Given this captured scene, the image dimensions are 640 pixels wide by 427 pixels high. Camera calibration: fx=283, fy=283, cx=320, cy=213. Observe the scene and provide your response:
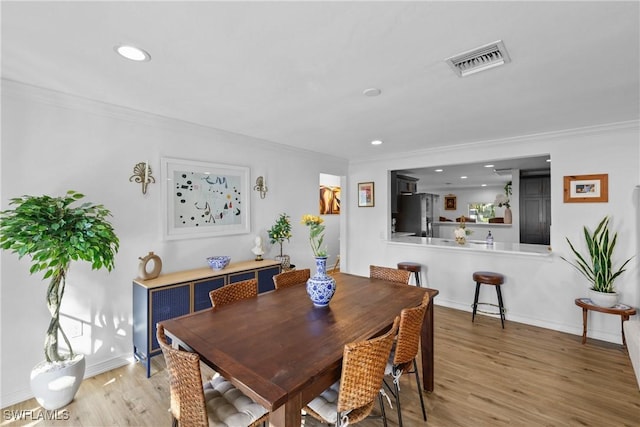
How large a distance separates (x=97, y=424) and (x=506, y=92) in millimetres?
3932

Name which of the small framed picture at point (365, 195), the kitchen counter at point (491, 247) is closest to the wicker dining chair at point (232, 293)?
the kitchen counter at point (491, 247)

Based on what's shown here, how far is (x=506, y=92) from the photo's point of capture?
229 centimetres

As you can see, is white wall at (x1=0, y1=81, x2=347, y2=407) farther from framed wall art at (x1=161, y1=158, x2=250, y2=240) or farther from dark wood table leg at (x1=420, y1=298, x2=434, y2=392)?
dark wood table leg at (x1=420, y1=298, x2=434, y2=392)

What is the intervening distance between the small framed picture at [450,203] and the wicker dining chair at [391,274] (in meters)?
9.31

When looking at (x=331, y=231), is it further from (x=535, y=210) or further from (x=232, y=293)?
(x=232, y=293)

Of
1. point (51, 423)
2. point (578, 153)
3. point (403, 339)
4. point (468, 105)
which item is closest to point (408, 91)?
point (468, 105)

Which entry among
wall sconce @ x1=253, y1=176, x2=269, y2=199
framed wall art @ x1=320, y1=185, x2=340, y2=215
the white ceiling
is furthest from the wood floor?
framed wall art @ x1=320, y1=185, x2=340, y2=215

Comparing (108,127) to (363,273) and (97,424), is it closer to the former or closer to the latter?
(97,424)

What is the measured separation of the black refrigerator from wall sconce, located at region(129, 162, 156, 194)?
4891 millimetres

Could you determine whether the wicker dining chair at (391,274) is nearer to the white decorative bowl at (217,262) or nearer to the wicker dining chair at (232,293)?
the wicker dining chair at (232,293)

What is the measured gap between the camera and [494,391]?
2311 mm

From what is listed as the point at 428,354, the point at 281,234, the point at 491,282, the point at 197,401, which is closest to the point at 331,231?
the point at 281,234

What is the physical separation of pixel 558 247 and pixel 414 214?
9.18 ft

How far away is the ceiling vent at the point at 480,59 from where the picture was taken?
1676 millimetres
